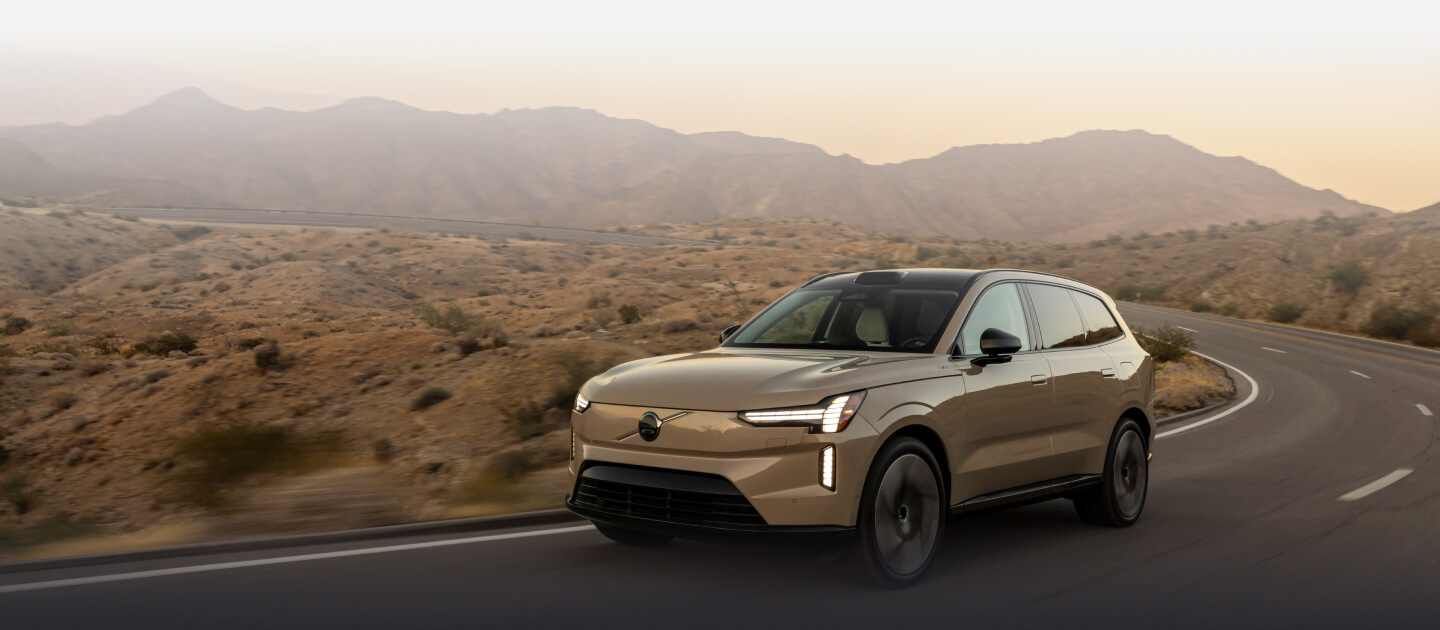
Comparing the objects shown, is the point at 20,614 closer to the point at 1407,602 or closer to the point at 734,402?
the point at 734,402

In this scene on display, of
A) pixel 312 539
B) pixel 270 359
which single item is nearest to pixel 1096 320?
pixel 312 539

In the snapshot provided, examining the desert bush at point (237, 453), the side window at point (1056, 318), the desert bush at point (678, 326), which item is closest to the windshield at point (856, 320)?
the side window at point (1056, 318)

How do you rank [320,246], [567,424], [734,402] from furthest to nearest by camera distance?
[320,246] → [567,424] → [734,402]

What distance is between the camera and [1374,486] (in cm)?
983

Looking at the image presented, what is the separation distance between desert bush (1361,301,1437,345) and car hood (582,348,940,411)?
34.0 meters

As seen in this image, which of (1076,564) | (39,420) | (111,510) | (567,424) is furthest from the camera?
(39,420)

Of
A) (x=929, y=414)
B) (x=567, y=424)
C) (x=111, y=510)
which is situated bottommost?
(x=111, y=510)

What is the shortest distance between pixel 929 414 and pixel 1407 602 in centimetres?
262

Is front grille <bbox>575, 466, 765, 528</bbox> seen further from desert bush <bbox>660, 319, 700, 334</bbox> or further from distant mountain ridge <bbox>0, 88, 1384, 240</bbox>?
distant mountain ridge <bbox>0, 88, 1384, 240</bbox>

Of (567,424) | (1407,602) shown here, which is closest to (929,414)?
(1407,602)

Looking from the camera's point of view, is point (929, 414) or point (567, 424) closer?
point (929, 414)

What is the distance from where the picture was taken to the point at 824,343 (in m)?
6.59

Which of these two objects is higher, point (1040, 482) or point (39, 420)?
point (1040, 482)

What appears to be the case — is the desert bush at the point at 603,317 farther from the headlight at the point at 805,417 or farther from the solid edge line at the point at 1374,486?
the headlight at the point at 805,417
